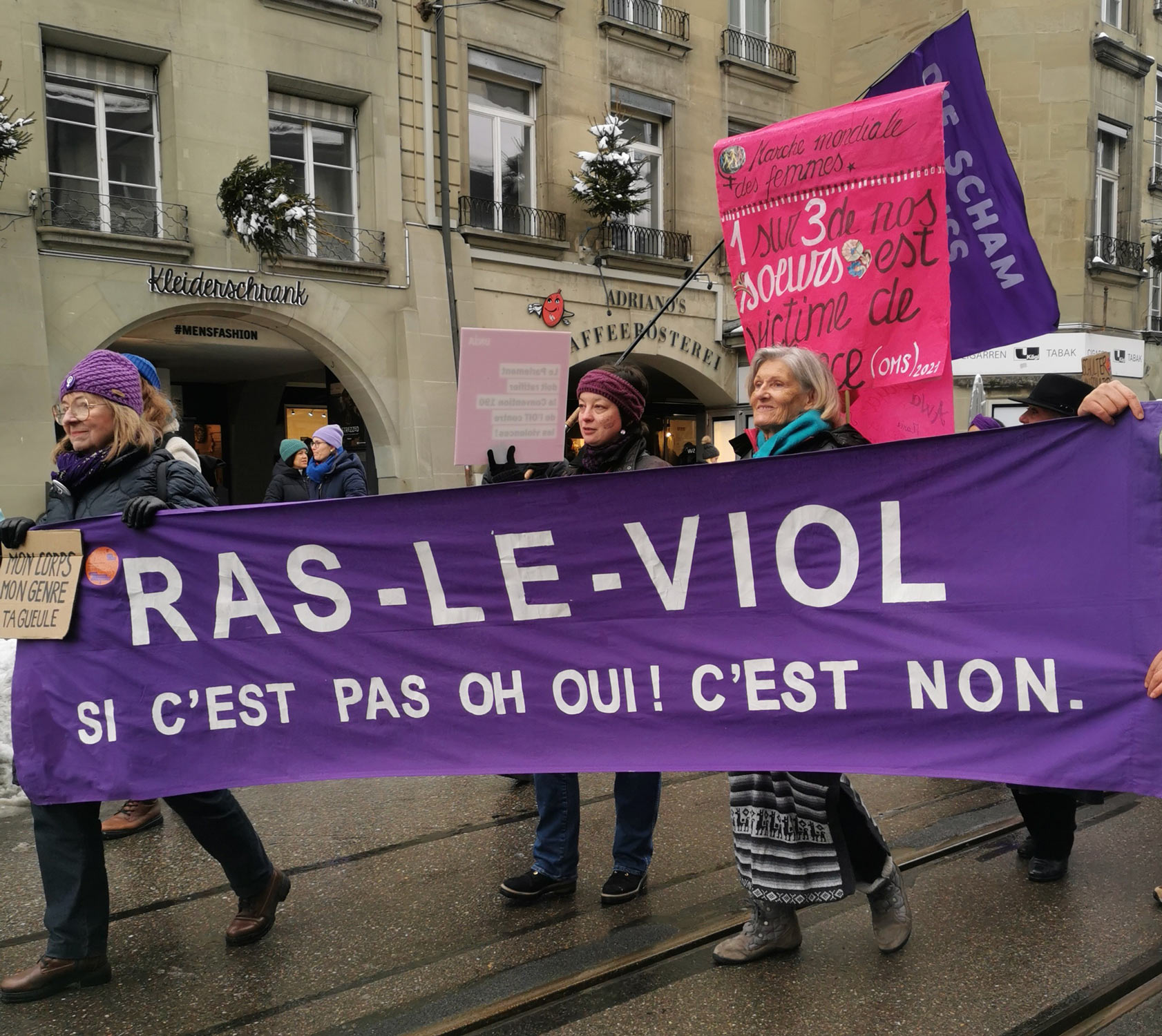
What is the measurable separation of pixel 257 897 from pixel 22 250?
11.3 m

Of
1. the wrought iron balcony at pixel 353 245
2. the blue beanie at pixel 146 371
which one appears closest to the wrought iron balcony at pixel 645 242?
the wrought iron balcony at pixel 353 245

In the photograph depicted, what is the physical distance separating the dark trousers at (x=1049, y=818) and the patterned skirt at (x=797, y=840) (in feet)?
4.02

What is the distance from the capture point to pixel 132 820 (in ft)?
17.8

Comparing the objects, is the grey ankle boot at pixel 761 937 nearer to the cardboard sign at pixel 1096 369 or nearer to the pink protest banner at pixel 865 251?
the pink protest banner at pixel 865 251

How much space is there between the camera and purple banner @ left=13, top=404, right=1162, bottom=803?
3.16 meters

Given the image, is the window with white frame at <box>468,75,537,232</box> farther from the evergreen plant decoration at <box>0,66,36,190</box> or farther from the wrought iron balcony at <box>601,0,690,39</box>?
the evergreen plant decoration at <box>0,66,36,190</box>

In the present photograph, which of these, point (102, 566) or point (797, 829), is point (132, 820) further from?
point (797, 829)

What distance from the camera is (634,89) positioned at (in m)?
19.3

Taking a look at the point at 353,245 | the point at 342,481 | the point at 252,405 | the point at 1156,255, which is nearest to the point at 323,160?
the point at 353,245

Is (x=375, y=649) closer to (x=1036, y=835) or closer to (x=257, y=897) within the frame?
(x=257, y=897)

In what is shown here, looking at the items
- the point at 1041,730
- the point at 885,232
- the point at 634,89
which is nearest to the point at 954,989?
the point at 1041,730

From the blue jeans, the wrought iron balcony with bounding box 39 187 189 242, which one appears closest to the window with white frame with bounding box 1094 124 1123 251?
the wrought iron balcony with bounding box 39 187 189 242

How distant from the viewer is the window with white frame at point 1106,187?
2322 centimetres

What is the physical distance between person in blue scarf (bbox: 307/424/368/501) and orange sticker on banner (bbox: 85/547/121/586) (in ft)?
17.0
